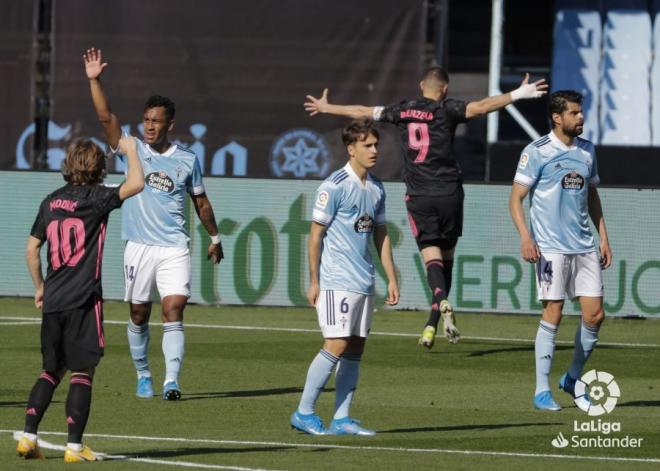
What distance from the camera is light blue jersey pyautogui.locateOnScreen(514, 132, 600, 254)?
460 inches

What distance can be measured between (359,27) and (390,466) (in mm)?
16436

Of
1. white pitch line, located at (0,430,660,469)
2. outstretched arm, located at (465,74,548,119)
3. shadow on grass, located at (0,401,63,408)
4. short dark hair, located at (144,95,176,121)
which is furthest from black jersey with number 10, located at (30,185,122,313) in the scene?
outstretched arm, located at (465,74,548,119)

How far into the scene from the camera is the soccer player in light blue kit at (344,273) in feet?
33.2

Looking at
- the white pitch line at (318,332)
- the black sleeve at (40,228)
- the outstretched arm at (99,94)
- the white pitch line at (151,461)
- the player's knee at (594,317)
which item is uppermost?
the outstretched arm at (99,94)

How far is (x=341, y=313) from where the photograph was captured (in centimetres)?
1009

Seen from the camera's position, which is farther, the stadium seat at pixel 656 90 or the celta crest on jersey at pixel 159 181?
the stadium seat at pixel 656 90

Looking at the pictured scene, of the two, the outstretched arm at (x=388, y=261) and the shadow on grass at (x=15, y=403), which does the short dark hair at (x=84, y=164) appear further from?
the shadow on grass at (x=15, y=403)

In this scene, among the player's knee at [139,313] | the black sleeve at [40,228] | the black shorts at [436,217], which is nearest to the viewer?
the black sleeve at [40,228]

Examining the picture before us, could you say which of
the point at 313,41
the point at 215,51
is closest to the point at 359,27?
the point at 313,41

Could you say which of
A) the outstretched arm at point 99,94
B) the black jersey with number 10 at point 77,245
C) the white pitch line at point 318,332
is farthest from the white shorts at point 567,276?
the white pitch line at point 318,332

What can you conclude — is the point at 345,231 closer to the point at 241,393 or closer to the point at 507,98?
the point at 507,98

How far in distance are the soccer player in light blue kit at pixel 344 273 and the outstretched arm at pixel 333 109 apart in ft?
5.86

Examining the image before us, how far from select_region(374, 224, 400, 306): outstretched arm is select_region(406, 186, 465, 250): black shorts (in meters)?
3.87

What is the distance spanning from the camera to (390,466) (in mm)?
9047
